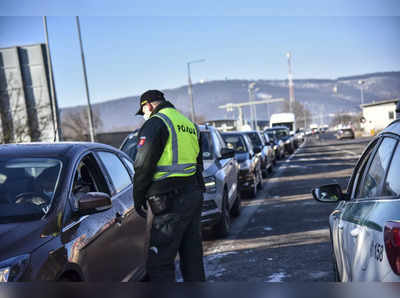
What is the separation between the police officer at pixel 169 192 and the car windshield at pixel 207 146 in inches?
184

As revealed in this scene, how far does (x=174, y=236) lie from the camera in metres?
3.87

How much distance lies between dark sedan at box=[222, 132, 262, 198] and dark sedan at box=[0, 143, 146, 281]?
7.57 meters

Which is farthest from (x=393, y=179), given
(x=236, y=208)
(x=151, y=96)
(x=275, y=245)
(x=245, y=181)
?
(x=245, y=181)

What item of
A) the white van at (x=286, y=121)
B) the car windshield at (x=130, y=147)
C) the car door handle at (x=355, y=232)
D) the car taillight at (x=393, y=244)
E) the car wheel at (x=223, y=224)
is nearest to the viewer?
the car taillight at (x=393, y=244)

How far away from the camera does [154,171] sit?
3.92 metres

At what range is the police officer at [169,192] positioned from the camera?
3830mm

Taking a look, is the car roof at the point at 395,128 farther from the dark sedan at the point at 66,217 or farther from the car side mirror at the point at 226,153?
the car side mirror at the point at 226,153

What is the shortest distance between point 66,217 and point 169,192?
81 cm

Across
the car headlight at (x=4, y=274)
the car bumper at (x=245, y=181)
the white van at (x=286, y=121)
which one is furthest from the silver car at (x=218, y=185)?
the white van at (x=286, y=121)

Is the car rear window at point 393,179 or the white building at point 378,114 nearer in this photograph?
the car rear window at point 393,179

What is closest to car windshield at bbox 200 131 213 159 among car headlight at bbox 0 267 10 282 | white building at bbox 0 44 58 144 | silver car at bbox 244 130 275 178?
car headlight at bbox 0 267 10 282

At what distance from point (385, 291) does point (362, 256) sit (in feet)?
5.71

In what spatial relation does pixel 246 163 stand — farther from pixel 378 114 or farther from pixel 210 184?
pixel 378 114

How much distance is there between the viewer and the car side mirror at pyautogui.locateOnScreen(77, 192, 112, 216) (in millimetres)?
3547
